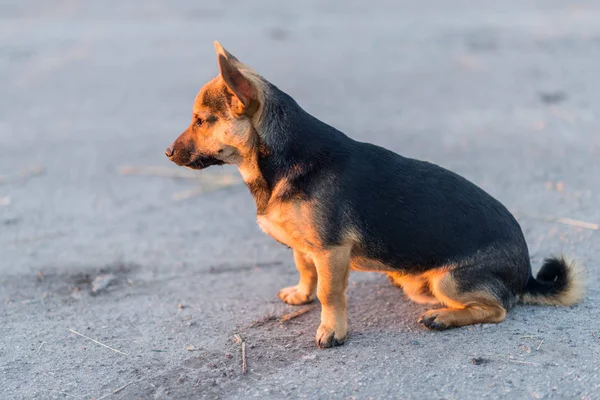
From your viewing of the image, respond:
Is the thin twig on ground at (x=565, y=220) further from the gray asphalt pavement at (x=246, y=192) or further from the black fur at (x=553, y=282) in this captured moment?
the black fur at (x=553, y=282)

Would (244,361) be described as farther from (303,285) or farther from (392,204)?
(392,204)

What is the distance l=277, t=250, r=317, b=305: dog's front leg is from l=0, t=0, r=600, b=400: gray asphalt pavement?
0.16 m

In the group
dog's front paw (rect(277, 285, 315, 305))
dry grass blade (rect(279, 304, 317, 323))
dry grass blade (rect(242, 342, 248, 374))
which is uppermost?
dog's front paw (rect(277, 285, 315, 305))

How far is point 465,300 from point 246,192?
365cm

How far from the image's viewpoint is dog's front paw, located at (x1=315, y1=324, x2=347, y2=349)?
4.89 m

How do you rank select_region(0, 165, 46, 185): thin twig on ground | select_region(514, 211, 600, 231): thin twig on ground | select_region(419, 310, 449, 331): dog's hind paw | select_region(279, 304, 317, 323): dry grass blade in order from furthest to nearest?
select_region(0, 165, 46, 185): thin twig on ground
select_region(514, 211, 600, 231): thin twig on ground
select_region(279, 304, 317, 323): dry grass blade
select_region(419, 310, 449, 331): dog's hind paw

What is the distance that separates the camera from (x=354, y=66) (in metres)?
12.7

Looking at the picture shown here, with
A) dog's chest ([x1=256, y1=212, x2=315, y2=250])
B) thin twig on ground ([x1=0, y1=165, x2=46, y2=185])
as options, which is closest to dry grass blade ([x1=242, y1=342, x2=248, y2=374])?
dog's chest ([x1=256, y1=212, x2=315, y2=250])

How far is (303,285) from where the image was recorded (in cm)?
570

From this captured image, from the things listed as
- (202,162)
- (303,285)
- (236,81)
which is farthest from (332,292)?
(236,81)

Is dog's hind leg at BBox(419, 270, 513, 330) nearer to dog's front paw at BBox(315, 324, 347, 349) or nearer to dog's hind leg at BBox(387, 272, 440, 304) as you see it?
dog's hind leg at BBox(387, 272, 440, 304)

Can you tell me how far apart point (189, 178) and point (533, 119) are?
4701 mm

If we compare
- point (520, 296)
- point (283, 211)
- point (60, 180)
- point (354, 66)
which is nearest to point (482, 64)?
point (354, 66)

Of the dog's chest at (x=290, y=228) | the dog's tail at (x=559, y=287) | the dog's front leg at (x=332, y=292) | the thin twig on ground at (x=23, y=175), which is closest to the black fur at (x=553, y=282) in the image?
the dog's tail at (x=559, y=287)
